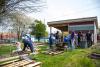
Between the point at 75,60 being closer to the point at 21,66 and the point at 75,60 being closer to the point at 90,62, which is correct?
the point at 90,62

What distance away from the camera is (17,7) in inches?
508

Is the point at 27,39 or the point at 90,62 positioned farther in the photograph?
the point at 27,39

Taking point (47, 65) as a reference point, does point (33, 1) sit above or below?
above

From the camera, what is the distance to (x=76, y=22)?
70.4 ft

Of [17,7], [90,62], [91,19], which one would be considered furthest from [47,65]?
[91,19]

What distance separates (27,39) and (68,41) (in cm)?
416

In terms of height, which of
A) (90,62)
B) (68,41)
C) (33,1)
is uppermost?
(33,1)

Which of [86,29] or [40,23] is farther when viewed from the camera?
[40,23]

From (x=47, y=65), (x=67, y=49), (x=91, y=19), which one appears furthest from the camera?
(x=91, y=19)

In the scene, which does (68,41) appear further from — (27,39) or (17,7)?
(17,7)

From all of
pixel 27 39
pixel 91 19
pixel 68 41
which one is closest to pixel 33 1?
pixel 27 39

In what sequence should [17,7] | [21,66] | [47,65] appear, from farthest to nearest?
[17,7] → [47,65] → [21,66]

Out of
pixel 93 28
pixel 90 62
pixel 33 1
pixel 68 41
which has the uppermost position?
pixel 33 1

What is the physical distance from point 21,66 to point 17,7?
508 centimetres
